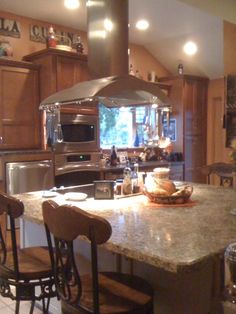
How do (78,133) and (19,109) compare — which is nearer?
(19,109)

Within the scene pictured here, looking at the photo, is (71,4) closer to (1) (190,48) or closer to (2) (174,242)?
(1) (190,48)

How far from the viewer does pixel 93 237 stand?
1373 millimetres

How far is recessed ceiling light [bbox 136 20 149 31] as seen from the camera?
4938mm

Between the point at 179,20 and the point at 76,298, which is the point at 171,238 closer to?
the point at 76,298

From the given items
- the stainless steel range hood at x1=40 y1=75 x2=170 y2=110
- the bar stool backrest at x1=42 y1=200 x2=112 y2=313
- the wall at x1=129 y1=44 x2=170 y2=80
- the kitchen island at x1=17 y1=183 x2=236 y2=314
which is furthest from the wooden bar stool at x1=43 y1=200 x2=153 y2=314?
the wall at x1=129 y1=44 x2=170 y2=80

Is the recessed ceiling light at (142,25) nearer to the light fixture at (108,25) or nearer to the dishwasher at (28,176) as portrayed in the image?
the dishwasher at (28,176)

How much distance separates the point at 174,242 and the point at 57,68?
331cm

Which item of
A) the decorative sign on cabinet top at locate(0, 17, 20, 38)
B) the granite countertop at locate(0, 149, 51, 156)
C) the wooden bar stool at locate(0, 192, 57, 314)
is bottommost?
the wooden bar stool at locate(0, 192, 57, 314)

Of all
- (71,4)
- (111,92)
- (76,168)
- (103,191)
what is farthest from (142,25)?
(103,191)

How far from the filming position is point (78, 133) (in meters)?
4.55

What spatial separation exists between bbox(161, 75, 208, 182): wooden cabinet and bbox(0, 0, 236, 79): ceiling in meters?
0.35

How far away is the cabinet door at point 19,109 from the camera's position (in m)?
4.22

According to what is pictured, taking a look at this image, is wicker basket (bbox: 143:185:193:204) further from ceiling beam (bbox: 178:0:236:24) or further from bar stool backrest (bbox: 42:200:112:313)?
ceiling beam (bbox: 178:0:236:24)

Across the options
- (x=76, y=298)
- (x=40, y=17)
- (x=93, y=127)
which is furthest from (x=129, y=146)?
(x=76, y=298)
